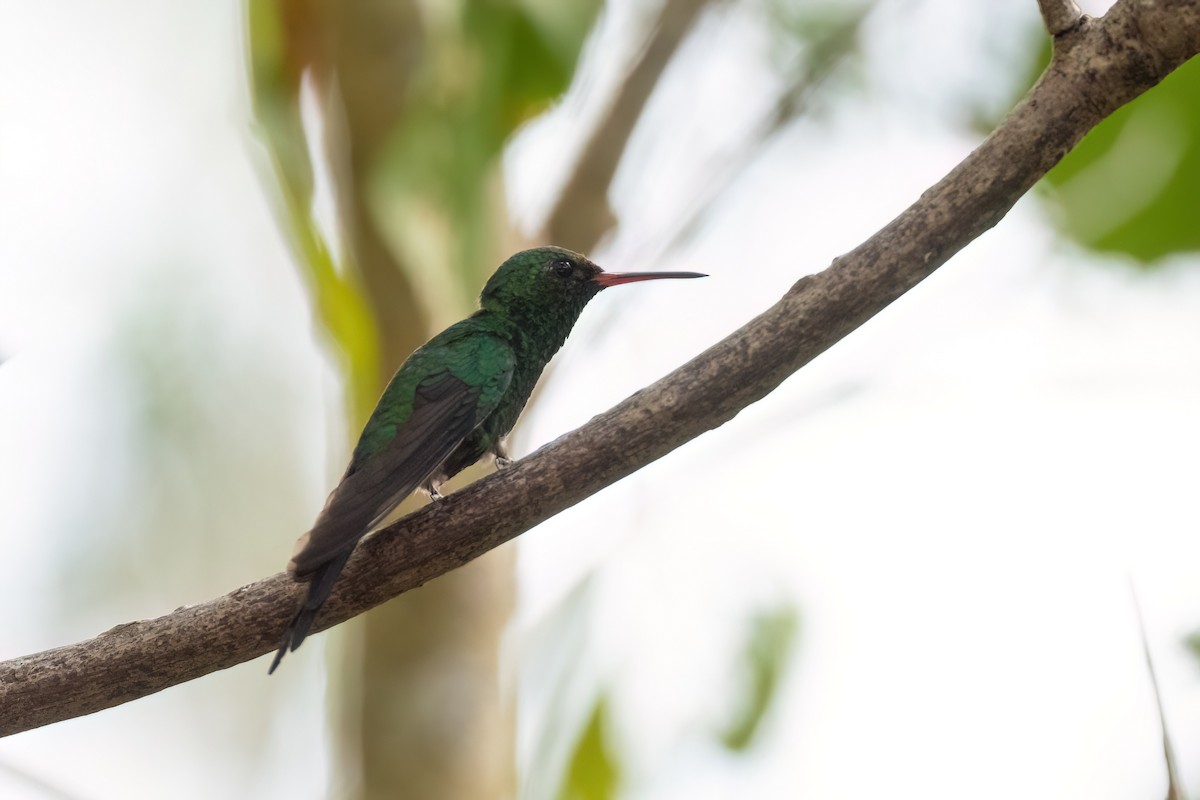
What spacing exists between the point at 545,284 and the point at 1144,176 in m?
1.27

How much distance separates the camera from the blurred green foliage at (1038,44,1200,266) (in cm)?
244

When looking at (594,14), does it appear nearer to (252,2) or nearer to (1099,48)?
(252,2)

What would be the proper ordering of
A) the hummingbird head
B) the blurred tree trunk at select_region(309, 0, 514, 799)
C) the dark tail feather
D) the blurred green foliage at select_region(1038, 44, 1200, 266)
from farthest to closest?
the blurred tree trunk at select_region(309, 0, 514, 799), the hummingbird head, the blurred green foliage at select_region(1038, 44, 1200, 266), the dark tail feather

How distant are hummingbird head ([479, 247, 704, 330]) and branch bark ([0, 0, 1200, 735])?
0.88 m

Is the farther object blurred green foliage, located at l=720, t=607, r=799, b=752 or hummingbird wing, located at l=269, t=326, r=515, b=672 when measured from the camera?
blurred green foliage, located at l=720, t=607, r=799, b=752

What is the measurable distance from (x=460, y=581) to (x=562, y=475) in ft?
4.00

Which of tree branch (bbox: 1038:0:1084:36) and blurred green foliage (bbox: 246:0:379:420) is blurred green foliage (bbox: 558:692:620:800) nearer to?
blurred green foliage (bbox: 246:0:379:420)

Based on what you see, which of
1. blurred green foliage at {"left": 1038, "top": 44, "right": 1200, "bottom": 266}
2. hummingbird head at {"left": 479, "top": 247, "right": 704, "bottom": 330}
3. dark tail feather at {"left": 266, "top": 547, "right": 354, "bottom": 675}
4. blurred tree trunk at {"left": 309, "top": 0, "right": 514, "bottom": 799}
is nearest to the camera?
dark tail feather at {"left": 266, "top": 547, "right": 354, "bottom": 675}

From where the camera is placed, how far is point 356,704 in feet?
9.30

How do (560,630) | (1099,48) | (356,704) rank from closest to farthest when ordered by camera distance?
(1099,48) < (356,704) < (560,630)

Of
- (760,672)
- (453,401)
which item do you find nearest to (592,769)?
(760,672)

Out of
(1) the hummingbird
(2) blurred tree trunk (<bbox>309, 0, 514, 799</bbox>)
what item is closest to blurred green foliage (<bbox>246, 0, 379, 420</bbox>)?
(2) blurred tree trunk (<bbox>309, 0, 514, 799</bbox>)

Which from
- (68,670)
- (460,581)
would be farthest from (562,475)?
(460,581)

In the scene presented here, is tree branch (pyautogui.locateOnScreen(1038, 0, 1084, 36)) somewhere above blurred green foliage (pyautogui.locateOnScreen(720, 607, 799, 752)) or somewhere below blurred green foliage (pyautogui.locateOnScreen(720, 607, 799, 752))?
above
